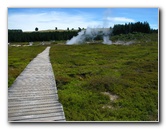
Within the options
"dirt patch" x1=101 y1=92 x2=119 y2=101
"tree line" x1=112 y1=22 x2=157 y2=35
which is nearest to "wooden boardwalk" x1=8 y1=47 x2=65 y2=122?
"dirt patch" x1=101 y1=92 x2=119 y2=101

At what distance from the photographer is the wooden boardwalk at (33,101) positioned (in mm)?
5980

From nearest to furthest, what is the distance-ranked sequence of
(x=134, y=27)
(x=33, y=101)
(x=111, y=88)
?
(x=33, y=101) < (x=111, y=88) < (x=134, y=27)

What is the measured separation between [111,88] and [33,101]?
97.3 inches

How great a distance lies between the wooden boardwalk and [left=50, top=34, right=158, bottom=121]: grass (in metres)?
0.29

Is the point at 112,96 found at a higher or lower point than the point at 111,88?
lower

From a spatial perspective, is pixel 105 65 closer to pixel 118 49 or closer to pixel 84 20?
pixel 118 49

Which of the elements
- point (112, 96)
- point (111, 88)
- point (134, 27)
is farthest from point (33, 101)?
point (134, 27)

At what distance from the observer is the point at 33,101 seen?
6.42 meters

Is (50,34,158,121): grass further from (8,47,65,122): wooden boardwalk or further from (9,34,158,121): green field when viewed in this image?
(8,47,65,122): wooden boardwalk

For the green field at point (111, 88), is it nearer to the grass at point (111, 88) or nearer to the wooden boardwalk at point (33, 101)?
the grass at point (111, 88)

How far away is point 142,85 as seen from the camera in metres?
7.93

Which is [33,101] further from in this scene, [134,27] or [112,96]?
[134,27]
